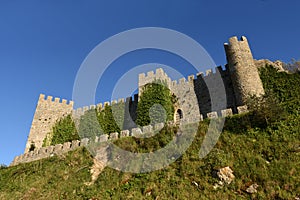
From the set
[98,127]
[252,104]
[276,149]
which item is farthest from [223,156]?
[98,127]

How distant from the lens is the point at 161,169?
12875mm

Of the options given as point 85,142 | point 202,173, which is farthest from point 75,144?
point 202,173

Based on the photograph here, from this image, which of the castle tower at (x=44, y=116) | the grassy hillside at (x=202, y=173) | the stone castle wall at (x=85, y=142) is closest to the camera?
the grassy hillside at (x=202, y=173)

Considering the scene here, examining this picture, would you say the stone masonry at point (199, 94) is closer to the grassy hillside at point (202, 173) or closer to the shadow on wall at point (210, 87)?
the shadow on wall at point (210, 87)

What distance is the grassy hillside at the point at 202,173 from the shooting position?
10.3 metres

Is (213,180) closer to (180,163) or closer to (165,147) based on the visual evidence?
(180,163)

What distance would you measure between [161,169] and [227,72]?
1310cm

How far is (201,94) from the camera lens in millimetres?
23344

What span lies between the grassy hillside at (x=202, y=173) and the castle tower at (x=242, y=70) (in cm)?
376

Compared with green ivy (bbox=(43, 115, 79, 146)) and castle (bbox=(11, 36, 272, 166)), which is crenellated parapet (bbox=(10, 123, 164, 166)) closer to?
castle (bbox=(11, 36, 272, 166))

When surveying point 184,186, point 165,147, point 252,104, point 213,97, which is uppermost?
point 213,97

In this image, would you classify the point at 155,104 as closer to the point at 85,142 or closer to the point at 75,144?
the point at 85,142

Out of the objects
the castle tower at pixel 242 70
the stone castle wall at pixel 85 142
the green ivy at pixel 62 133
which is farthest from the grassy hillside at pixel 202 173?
the green ivy at pixel 62 133

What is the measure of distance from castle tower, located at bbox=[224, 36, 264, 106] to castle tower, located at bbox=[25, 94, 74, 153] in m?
19.9
